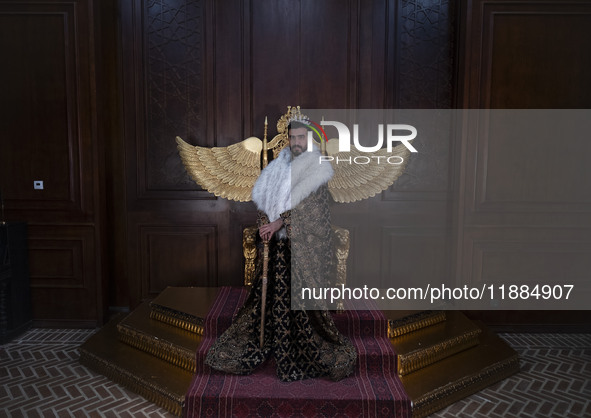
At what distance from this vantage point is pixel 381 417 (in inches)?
102

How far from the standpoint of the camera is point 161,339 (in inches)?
124

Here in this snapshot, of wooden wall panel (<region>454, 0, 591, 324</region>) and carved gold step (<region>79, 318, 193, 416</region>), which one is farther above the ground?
wooden wall panel (<region>454, 0, 591, 324</region>)

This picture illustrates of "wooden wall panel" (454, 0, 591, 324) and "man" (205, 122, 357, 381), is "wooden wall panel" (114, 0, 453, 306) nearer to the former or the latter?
"wooden wall panel" (454, 0, 591, 324)

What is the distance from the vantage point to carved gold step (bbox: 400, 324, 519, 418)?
2.71 m

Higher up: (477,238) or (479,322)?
(477,238)

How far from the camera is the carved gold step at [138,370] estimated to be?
8.93 feet

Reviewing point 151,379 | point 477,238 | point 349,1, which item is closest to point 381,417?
point 151,379

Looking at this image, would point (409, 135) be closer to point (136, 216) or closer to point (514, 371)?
point (514, 371)

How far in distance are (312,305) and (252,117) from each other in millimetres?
2100

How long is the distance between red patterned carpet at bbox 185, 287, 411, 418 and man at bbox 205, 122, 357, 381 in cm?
8

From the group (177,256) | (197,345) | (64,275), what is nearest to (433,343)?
(197,345)

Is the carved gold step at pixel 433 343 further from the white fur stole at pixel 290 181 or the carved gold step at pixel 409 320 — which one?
the white fur stole at pixel 290 181

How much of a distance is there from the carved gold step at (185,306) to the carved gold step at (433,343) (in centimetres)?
152

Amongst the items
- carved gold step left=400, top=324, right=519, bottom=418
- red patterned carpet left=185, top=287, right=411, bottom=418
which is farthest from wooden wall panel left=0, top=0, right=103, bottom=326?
carved gold step left=400, top=324, right=519, bottom=418
